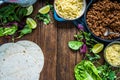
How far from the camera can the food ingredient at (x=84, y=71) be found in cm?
153

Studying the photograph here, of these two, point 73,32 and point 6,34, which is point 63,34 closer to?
point 73,32

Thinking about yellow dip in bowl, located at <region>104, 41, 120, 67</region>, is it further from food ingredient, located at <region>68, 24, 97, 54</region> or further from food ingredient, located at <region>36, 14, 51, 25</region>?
food ingredient, located at <region>36, 14, 51, 25</region>

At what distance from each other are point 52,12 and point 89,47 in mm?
270

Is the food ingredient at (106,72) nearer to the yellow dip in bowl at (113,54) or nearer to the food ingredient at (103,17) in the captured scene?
the yellow dip in bowl at (113,54)

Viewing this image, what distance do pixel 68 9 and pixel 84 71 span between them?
33cm

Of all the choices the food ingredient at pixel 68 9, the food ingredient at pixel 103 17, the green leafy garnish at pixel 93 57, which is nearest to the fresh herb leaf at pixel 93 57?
the green leafy garnish at pixel 93 57

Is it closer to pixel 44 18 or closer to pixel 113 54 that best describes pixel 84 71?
pixel 113 54

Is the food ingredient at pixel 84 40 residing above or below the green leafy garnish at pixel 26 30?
below

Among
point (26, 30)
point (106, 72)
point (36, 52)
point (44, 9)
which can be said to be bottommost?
point (106, 72)

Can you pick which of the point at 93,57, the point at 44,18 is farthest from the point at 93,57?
the point at 44,18

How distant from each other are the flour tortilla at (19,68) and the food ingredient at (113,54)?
38 cm

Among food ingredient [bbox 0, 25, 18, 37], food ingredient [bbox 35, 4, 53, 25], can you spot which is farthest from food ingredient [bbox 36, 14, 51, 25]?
food ingredient [bbox 0, 25, 18, 37]

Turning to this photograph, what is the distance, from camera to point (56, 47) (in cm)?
157

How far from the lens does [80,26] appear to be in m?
1.54
